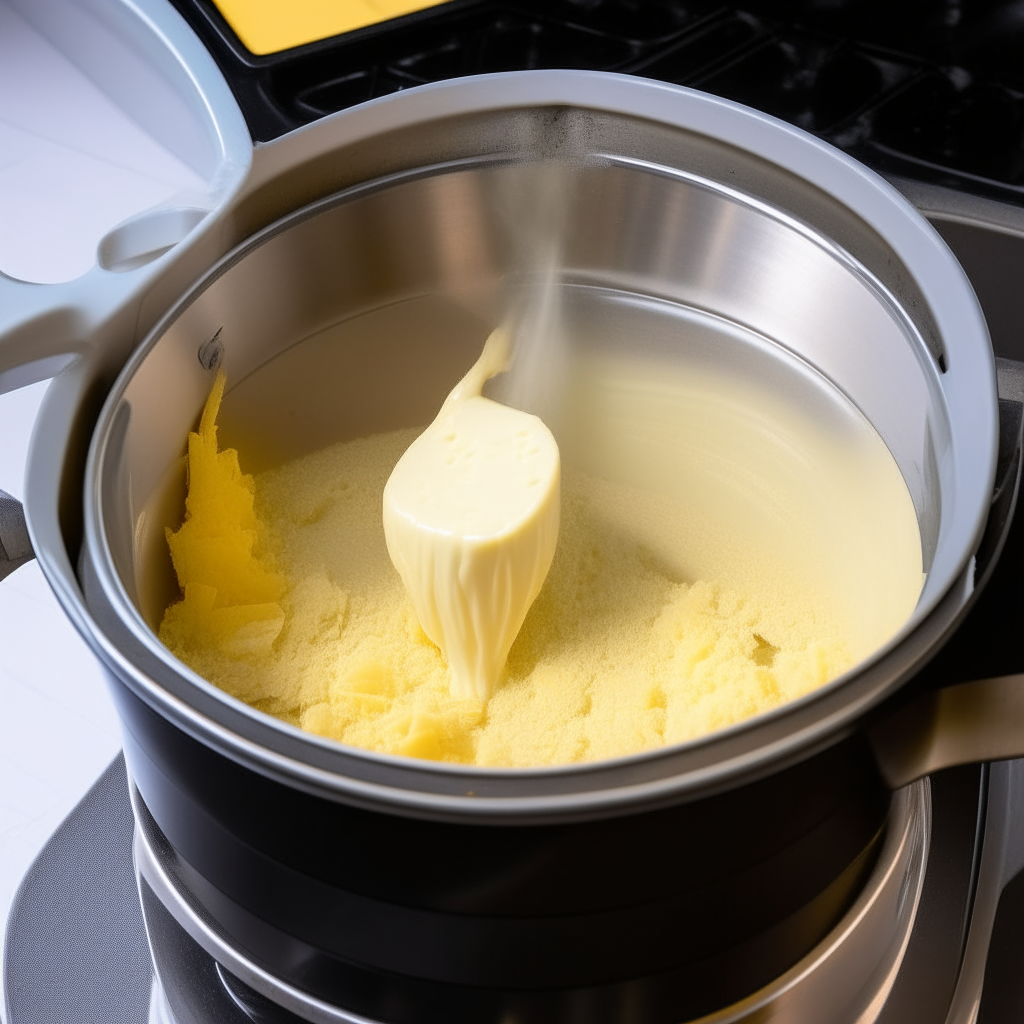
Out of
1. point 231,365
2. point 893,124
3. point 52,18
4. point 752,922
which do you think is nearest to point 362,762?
point 752,922

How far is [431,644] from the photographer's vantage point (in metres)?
0.57

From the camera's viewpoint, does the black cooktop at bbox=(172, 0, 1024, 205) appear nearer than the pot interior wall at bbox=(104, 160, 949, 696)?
A: No

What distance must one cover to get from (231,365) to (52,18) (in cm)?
56

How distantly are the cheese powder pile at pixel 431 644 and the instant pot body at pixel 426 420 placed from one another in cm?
3

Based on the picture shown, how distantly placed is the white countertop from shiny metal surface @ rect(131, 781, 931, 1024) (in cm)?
11

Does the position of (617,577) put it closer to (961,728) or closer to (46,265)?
(961,728)

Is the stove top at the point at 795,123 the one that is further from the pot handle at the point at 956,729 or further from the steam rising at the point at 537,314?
the steam rising at the point at 537,314

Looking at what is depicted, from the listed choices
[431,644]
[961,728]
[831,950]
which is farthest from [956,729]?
[431,644]

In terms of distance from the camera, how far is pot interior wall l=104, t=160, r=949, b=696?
0.57 m

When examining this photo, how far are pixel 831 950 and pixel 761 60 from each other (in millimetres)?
724

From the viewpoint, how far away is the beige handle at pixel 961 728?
0.42 metres

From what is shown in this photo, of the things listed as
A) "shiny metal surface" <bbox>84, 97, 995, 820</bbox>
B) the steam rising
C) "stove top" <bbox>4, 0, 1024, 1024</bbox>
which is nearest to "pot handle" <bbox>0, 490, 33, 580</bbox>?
"shiny metal surface" <bbox>84, 97, 995, 820</bbox>

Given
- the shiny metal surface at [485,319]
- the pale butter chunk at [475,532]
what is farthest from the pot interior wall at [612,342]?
the pale butter chunk at [475,532]

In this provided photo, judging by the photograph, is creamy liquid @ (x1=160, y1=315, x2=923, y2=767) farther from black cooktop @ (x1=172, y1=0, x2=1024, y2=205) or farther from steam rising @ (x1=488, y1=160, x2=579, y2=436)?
black cooktop @ (x1=172, y1=0, x2=1024, y2=205)
